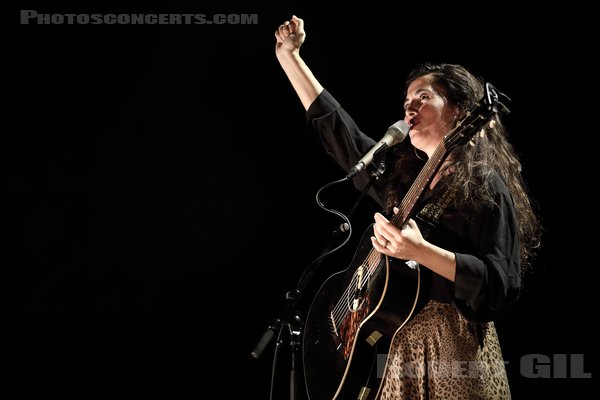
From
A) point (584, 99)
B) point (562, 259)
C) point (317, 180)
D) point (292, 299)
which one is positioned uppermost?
point (584, 99)

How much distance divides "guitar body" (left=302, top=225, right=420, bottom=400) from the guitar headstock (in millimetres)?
337

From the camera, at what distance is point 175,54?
2750 mm

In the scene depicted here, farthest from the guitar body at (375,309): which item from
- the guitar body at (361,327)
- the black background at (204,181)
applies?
the black background at (204,181)

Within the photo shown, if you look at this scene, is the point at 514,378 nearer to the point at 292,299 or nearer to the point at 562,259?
Result: the point at 562,259

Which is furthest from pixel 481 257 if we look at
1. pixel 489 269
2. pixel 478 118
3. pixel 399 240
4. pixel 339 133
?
pixel 339 133

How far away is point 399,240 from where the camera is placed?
4.39 feet

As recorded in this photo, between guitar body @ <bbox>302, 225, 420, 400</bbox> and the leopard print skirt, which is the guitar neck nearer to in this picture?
guitar body @ <bbox>302, 225, 420, 400</bbox>

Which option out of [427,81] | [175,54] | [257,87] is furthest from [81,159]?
[427,81]

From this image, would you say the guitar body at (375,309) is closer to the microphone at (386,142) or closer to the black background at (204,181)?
the microphone at (386,142)

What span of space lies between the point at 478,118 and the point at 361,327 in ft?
1.96

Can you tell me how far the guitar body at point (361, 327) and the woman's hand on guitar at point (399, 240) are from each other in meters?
0.05

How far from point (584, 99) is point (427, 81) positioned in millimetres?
1007

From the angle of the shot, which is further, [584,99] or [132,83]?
[132,83]

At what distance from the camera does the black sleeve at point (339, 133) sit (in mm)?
1920
